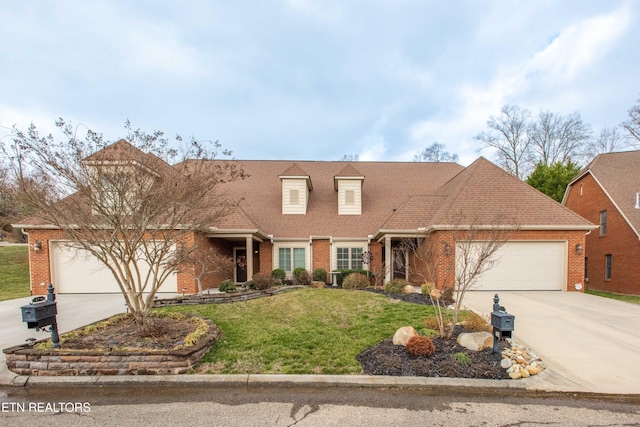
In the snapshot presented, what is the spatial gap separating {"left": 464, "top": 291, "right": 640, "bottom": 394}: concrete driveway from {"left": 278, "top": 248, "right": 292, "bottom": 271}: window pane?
26.0 ft

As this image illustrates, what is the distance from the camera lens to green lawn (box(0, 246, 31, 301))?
14.1 metres

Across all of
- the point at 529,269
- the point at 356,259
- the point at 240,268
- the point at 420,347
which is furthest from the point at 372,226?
the point at 420,347

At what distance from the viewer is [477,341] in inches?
200

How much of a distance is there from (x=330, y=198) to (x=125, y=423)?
13454 millimetres

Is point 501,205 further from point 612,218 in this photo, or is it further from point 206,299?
point 206,299

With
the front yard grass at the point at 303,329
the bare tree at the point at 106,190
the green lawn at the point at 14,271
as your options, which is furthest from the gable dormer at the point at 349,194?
the green lawn at the point at 14,271

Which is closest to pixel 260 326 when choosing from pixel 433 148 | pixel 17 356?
pixel 17 356

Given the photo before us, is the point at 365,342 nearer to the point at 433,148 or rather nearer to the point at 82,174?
the point at 82,174

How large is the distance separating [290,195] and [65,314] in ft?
32.1

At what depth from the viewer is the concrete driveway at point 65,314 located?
6.04 metres

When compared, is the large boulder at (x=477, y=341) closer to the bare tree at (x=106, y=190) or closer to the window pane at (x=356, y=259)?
the bare tree at (x=106, y=190)

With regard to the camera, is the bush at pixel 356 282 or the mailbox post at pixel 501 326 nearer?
the mailbox post at pixel 501 326

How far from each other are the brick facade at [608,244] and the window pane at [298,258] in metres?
15.5

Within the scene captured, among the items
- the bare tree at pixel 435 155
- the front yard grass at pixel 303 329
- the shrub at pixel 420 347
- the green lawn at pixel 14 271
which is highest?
the bare tree at pixel 435 155
